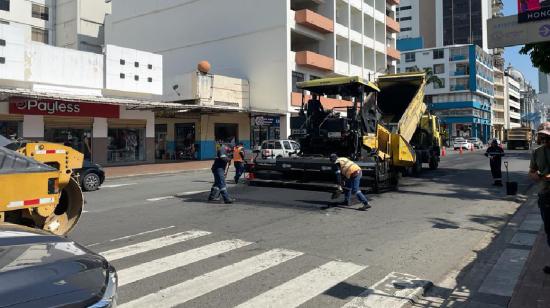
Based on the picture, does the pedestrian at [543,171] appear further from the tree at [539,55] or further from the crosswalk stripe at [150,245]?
the tree at [539,55]

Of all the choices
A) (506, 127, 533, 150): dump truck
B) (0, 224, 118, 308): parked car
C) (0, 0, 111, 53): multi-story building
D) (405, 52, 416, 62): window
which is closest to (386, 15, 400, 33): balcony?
(506, 127, 533, 150): dump truck

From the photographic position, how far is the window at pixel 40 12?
2133 inches

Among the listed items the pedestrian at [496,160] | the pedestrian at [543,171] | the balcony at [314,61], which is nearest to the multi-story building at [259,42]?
the balcony at [314,61]

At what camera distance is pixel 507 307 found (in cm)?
481

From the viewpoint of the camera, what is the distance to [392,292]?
529 cm

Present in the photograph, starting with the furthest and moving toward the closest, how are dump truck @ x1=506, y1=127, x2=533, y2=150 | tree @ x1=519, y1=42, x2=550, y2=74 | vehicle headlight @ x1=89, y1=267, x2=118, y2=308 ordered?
dump truck @ x1=506, y1=127, x2=533, y2=150, tree @ x1=519, y1=42, x2=550, y2=74, vehicle headlight @ x1=89, y1=267, x2=118, y2=308

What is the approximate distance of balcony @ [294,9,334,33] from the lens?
123ft

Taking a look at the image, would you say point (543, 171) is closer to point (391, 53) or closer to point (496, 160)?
point (496, 160)

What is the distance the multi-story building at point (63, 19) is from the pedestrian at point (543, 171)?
54.6m

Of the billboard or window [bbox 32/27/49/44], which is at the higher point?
window [bbox 32/27/49/44]

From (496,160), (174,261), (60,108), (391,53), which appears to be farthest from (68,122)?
(391,53)

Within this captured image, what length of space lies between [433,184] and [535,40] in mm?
11051

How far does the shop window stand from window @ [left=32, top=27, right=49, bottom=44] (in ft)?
109

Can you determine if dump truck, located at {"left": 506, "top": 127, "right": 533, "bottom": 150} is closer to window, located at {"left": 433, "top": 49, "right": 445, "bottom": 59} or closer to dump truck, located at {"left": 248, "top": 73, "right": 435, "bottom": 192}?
window, located at {"left": 433, "top": 49, "right": 445, "bottom": 59}
